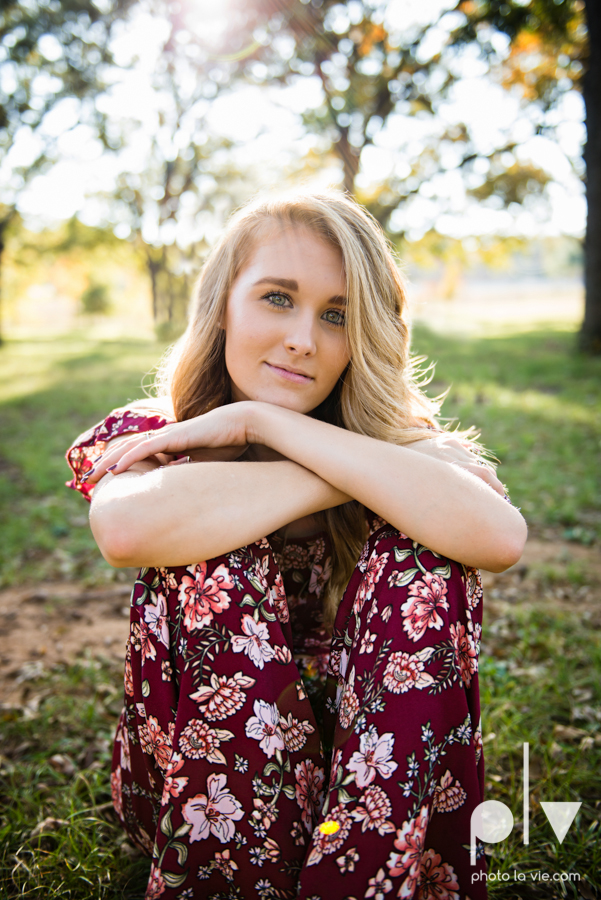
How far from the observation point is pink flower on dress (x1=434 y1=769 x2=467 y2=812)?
4.91 ft

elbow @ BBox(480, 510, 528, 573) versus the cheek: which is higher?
the cheek

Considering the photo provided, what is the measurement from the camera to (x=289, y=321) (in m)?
1.90

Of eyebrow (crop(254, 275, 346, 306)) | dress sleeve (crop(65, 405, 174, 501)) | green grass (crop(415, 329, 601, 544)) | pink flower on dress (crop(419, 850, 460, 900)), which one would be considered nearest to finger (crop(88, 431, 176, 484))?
dress sleeve (crop(65, 405, 174, 501))

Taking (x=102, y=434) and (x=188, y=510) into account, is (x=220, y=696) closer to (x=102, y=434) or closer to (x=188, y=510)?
(x=188, y=510)

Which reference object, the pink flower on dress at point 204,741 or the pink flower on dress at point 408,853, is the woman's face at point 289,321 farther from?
the pink flower on dress at point 408,853

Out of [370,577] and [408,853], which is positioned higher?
[370,577]

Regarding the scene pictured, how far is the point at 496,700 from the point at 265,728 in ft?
5.10

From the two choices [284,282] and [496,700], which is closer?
[284,282]

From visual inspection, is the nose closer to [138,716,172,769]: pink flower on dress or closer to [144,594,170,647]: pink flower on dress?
[144,594,170,647]: pink flower on dress

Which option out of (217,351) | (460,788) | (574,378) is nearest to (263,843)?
(460,788)

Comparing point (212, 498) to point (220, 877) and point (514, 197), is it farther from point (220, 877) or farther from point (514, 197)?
point (514, 197)

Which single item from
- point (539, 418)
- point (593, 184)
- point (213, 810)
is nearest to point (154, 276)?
point (593, 184)

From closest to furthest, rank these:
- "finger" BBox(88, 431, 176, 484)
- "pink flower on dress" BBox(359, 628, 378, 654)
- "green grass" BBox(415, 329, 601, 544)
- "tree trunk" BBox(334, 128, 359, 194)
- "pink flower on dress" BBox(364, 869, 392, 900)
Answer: "pink flower on dress" BBox(364, 869, 392, 900) < "pink flower on dress" BBox(359, 628, 378, 654) < "finger" BBox(88, 431, 176, 484) < "green grass" BBox(415, 329, 601, 544) < "tree trunk" BBox(334, 128, 359, 194)

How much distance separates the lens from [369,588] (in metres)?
1.61
